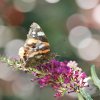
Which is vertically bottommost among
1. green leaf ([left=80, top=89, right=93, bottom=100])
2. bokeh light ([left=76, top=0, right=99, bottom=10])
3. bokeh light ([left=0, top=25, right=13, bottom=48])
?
green leaf ([left=80, top=89, right=93, bottom=100])

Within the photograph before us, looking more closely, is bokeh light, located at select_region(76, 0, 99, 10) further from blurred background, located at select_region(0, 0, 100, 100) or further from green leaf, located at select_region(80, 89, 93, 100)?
green leaf, located at select_region(80, 89, 93, 100)

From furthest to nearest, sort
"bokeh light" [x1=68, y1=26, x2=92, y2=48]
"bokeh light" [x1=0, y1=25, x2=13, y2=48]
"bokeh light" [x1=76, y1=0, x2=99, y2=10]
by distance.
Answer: "bokeh light" [x1=76, y1=0, x2=99, y2=10] → "bokeh light" [x1=68, y1=26, x2=92, y2=48] → "bokeh light" [x1=0, y1=25, x2=13, y2=48]

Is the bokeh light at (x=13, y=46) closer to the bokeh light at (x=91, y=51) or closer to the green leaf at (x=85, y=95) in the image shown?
the bokeh light at (x=91, y=51)

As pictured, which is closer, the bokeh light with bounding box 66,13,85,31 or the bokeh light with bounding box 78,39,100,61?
the bokeh light with bounding box 78,39,100,61

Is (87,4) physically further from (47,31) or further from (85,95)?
(85,95)

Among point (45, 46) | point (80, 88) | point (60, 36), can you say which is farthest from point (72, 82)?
point (60, 36)

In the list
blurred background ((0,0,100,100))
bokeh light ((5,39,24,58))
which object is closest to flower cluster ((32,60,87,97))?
blurred background ((0,0,100,100))

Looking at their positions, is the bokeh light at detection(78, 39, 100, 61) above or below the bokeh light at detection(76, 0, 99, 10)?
below

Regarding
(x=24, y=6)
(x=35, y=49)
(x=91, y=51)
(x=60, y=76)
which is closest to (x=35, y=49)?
(x=35, y=49)
